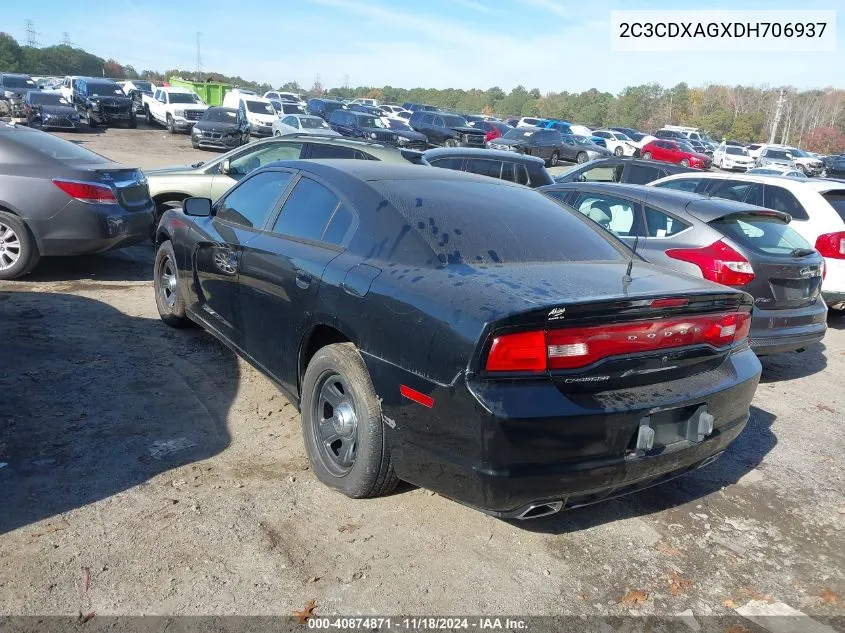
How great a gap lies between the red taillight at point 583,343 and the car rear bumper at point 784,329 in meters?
2.71

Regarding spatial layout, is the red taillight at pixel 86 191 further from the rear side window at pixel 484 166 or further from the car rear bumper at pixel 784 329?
the car rear bumper at pixel 784 329

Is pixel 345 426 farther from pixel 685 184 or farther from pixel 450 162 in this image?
pixel 450 162

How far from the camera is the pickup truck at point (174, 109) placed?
3047 centimetres

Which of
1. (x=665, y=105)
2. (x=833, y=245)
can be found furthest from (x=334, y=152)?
(x=665, y=105)

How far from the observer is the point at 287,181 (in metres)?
4.47

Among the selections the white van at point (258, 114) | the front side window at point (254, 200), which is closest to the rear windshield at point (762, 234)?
the front side window at point (254, 200)

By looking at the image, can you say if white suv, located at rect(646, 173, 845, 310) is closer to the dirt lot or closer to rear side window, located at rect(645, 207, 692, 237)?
rear side window, located at rect(645, 207, 692, 237)

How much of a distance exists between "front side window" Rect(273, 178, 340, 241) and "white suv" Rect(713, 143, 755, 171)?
35.8 meters

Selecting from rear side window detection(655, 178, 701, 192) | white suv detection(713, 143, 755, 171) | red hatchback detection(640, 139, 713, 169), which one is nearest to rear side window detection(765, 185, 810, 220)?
rear side window detection(655, 178, 701, 192)

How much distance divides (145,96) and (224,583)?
120ft

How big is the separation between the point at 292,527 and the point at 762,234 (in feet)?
15.3

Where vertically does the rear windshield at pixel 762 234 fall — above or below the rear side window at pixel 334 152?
below

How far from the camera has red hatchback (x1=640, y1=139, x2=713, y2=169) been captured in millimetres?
30500

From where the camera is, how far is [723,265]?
5508 millimetres
